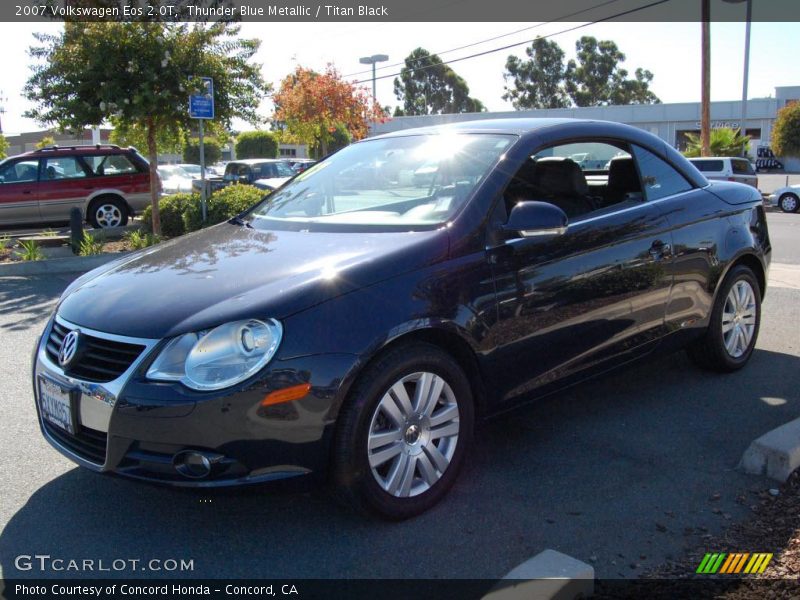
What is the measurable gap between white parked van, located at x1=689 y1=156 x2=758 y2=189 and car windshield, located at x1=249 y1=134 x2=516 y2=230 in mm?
20005

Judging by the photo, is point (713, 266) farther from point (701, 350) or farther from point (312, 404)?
point (312, 404)

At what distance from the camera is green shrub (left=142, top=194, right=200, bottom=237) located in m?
13.8

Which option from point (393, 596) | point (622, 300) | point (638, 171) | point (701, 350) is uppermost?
point (638, 171)

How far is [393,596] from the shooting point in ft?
9.37

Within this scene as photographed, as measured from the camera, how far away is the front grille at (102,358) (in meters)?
3.08

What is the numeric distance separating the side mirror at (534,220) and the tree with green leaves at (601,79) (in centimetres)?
7459

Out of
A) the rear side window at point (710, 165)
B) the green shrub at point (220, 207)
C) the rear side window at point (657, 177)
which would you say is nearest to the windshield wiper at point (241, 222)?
the rear side window at point (657, 177)

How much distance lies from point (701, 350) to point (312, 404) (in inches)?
131

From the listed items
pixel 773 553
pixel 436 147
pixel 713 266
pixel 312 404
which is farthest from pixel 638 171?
pixel 312 404

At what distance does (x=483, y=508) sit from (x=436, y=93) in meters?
80.7

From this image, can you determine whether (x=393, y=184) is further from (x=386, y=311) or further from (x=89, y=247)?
(x=89, y=247)

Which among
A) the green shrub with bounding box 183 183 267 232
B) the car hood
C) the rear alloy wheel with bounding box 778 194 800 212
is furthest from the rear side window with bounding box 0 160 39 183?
the rear alloy wheel with bounding box 778 194 800 212

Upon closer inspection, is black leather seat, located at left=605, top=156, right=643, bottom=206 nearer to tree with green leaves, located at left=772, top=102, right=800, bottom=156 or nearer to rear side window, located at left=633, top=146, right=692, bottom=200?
rear side window, located at left=633, top=146, right=692, bottom=200

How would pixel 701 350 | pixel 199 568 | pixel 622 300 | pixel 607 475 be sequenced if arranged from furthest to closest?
pixel 701 350
pixel 622 300
pixel 607 475
pixel 199 568
